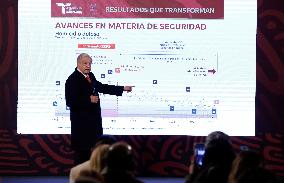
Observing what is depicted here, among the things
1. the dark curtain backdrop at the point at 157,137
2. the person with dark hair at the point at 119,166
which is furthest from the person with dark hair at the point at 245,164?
the dark curtain backdrop at the point at 157,137

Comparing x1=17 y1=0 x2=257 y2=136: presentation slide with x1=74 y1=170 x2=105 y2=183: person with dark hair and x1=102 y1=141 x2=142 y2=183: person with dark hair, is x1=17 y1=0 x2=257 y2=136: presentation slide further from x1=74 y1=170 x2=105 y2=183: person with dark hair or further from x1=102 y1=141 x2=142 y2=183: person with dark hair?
x1=74 y1=170 x2=105 y2=183: person with dark hair

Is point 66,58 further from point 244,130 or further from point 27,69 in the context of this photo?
point 244,130

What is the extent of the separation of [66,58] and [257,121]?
99.4 inches

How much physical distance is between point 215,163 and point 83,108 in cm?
305

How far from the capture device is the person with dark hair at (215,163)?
5.09m

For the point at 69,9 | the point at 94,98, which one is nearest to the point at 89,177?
the point at 94,98

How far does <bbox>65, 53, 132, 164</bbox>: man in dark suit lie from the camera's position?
7.92 metres

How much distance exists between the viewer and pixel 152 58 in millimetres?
8852

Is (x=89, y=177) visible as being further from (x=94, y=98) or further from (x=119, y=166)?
(x=94, y=98)

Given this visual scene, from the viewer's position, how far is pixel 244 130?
8867 mm

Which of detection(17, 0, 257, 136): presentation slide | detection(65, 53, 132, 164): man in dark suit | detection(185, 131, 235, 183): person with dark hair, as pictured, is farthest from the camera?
detection(17, 0, 257, 136): presentation slide

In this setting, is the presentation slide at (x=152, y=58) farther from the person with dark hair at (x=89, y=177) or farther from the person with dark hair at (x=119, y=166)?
the person with dark hair at (x=89, y=177)

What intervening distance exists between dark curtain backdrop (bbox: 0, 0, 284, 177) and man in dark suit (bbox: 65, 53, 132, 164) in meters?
1.02

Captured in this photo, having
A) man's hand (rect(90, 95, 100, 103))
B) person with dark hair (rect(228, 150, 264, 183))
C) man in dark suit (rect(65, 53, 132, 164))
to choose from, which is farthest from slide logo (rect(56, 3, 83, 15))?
person with dark hair (rect(228, 150, 264, 183))
